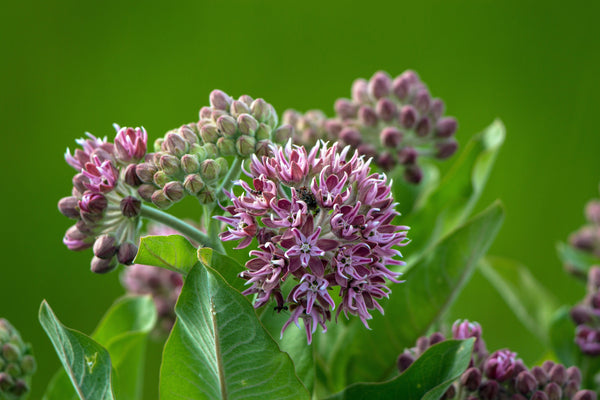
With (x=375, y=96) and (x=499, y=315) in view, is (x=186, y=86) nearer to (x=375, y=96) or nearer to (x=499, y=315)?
(x=499, y=315)

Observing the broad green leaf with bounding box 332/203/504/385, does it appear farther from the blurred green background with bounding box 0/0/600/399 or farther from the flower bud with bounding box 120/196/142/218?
the blurred green background with bounding box 0/0/600/399

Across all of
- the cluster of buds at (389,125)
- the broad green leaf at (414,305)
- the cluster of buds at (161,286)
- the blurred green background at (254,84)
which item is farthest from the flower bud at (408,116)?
the blurred green background at (254,84)

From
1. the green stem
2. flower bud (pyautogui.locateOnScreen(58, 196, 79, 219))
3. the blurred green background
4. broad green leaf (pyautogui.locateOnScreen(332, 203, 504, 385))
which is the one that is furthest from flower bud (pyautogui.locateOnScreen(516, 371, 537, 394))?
the blurred green background

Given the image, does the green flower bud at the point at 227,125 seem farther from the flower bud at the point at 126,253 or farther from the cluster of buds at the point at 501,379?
the cluster of buds at the point at 501,379

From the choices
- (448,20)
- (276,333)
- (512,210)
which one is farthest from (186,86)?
(276,333)

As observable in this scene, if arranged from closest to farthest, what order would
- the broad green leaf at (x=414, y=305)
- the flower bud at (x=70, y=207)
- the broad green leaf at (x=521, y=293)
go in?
1. the flower bud at (x=70, y=207)
2. the broad green leaf at (x=414, y=305)
3. the broad green leaf at (x=521, y=293)
